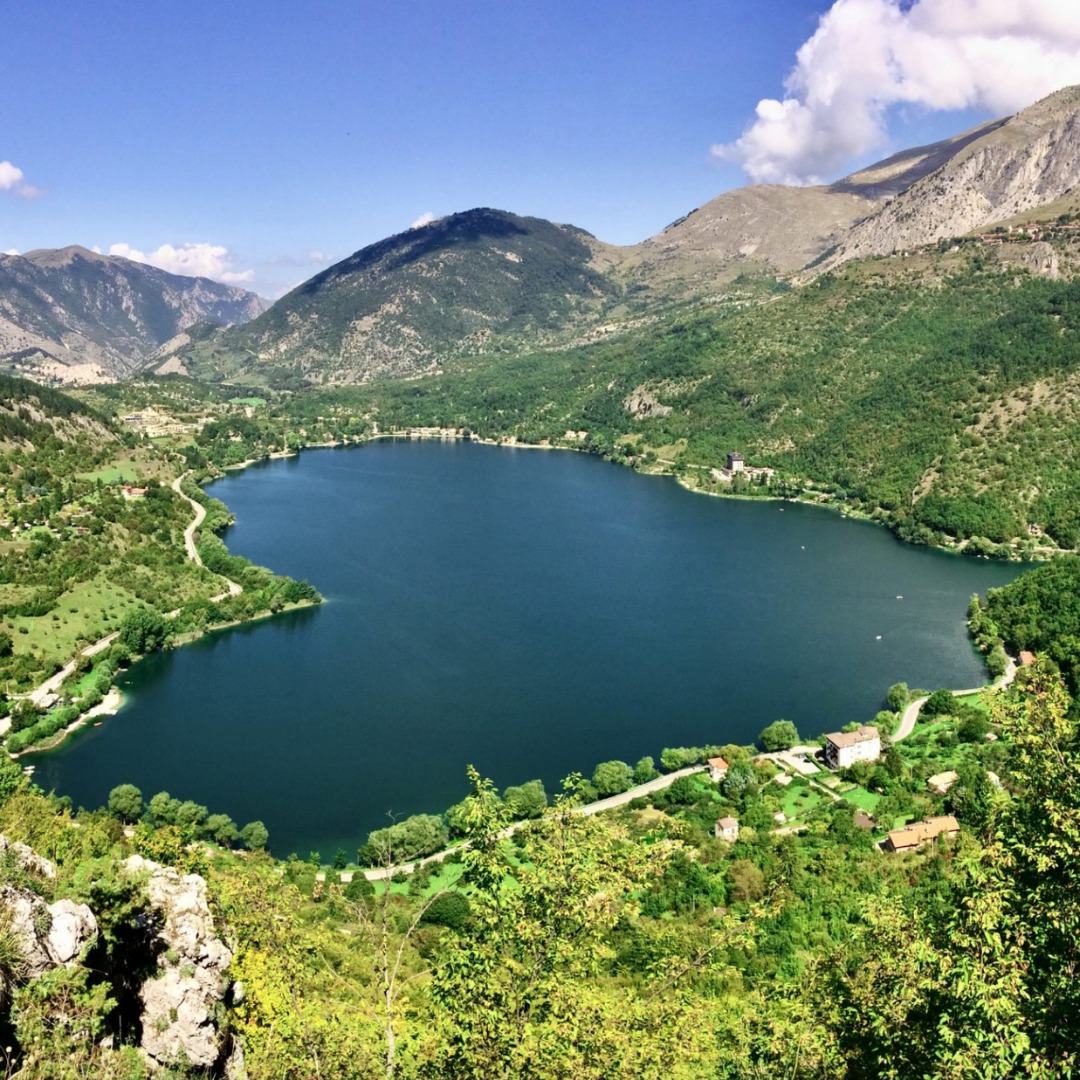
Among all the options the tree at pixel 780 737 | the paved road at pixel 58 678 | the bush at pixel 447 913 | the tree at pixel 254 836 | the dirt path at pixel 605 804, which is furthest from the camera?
the paved road at pixel 58 678

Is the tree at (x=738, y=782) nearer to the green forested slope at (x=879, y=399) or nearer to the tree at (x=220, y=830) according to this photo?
the tree at (x=220, y=830)

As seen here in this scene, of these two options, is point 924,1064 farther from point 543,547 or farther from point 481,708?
point 543,547

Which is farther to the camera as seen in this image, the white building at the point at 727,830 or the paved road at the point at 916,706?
the paved road at the point at 916,706

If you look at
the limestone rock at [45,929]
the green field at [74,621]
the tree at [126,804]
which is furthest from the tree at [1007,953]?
the green field at [74,621]

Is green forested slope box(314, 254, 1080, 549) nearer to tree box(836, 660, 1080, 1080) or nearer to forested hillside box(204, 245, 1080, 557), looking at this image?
forested hillside box(204, 245, 1080, 557)

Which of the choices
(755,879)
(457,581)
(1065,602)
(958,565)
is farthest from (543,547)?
(755,879)

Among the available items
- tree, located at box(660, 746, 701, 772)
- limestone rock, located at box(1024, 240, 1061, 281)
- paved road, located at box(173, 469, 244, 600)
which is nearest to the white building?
tree, located at box(660, 746, 701, 772)

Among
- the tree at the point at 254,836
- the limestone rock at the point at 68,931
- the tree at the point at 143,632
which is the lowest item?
the tree at the point at 254,836
